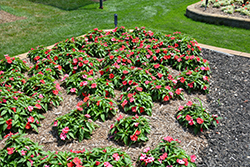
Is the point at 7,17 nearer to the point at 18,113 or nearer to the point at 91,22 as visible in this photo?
the point at 91,22

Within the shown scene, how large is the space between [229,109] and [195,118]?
0.92 meters

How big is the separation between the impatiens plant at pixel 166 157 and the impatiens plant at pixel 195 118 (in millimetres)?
615

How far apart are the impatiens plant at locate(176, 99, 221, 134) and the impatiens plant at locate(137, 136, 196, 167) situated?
24.2 inches

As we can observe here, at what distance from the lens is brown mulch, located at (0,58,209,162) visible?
3.25 metres

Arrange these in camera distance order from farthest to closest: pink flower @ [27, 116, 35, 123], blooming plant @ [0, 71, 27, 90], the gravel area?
1. blooming plant @ [0, 71, 27, 90]
2. pink flower @ [27, 116, 35, 123]
3. the gravel area

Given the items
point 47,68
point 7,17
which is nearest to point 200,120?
point 47,68

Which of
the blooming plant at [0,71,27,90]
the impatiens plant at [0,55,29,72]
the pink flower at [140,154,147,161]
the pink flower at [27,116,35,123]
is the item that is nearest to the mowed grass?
the impatiens plant at [0,55,29,72]

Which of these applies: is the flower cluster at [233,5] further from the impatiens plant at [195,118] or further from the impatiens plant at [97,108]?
the impatiens plant at [97,108]

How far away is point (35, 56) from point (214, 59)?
4368 mm

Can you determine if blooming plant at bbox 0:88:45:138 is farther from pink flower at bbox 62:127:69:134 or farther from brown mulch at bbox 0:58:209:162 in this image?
pink flower at bbox 62:127:69:134

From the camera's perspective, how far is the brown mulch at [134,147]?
10.7 feet

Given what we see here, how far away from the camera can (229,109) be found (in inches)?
159

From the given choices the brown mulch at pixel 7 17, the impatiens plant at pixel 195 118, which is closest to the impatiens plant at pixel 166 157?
the impatiens plant at pixel 195 118

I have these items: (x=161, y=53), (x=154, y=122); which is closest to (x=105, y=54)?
(x=161, y=53)
